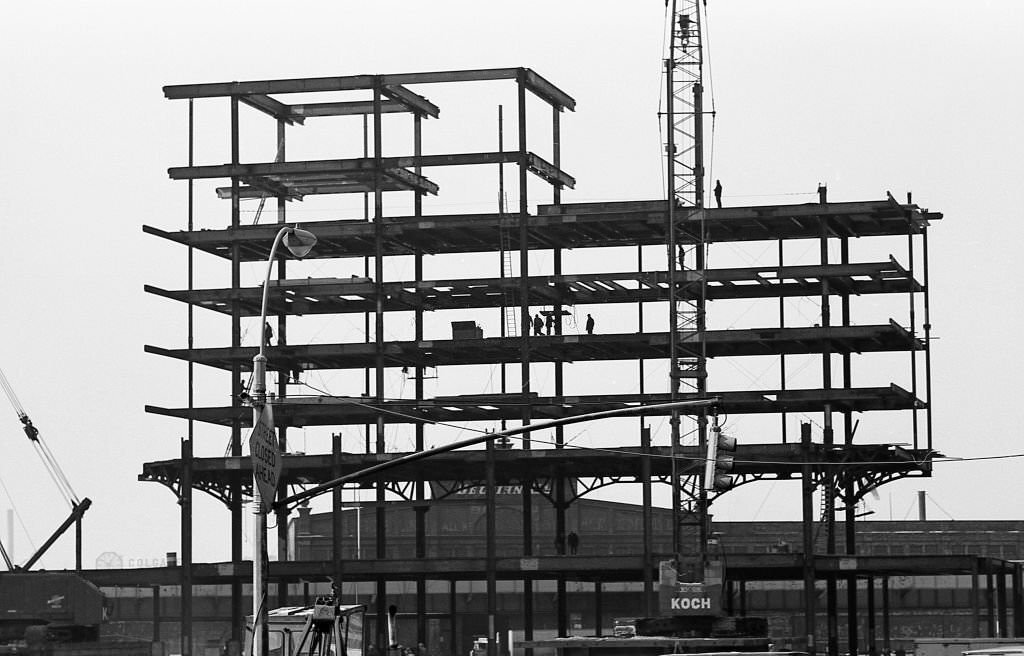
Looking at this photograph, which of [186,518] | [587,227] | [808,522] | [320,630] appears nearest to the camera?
[320,630]

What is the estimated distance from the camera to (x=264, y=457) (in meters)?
36.6

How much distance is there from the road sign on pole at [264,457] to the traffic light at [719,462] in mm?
9034

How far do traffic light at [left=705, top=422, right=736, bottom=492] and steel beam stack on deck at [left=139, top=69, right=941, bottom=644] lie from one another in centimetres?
5101

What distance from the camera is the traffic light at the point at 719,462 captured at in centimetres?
3914

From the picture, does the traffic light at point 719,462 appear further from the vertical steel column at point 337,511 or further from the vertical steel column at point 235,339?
the vertical steel column at point 235,339

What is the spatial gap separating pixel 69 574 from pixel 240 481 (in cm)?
1011

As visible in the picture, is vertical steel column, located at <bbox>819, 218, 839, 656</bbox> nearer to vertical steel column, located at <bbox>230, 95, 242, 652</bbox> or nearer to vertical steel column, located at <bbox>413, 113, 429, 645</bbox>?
vertical steel column, located at <bbox>413, 113, 429, 645</bbox>

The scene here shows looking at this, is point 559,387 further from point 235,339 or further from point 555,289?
point 235,339

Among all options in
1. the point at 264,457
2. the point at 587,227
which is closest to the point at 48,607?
the point at 587,227

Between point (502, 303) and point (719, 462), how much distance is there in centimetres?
6106

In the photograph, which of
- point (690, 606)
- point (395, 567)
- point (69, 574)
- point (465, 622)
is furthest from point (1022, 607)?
point (69, 574)

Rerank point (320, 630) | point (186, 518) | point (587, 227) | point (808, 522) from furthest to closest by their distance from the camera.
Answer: point (587, 227)
point (186, 518)
point (808, 522)
point (320, 630)

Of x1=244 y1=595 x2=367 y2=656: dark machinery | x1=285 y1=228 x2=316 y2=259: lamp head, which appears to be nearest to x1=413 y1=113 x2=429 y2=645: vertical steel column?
x1=244 y1=595 x2=367 y2=656: dark machinery

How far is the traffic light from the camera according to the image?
1541 inches
